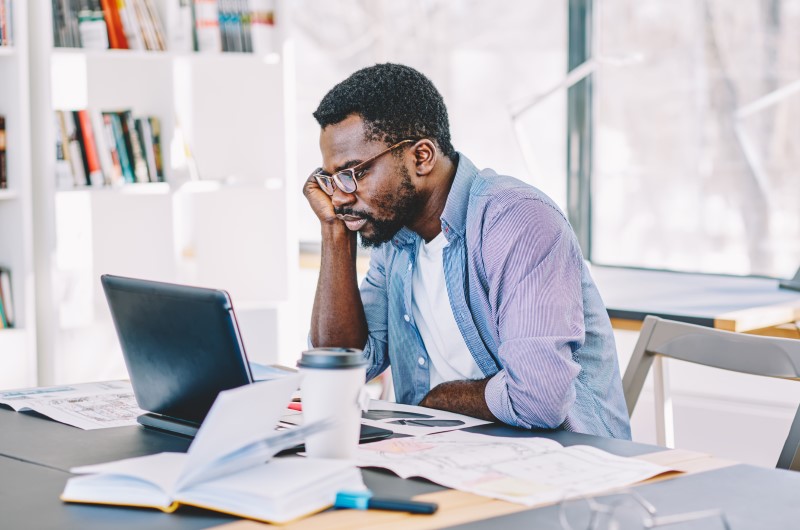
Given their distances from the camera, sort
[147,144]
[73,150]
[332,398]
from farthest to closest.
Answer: [147,144], [73,150], [332,398]

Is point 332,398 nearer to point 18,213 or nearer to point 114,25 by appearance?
point 18,213

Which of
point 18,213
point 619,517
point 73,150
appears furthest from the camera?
point 73,150

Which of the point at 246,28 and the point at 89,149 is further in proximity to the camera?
the point at 246,28

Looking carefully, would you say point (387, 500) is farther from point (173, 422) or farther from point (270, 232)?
point (270, 232)

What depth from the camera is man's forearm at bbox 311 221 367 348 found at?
2.13 m

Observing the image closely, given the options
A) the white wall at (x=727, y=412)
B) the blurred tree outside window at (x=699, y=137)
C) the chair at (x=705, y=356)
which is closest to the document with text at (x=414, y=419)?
the chair at (x=705, y=356)

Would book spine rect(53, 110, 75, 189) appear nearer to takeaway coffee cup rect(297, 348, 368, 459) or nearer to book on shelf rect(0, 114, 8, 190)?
book on shelf rect(0, 114, 8, 190)

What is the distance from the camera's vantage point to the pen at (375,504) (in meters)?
1.21

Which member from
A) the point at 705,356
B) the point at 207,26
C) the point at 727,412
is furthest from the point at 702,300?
the point at 207,26

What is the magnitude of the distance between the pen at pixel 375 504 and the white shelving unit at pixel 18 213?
2.20 metres

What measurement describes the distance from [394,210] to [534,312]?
1.28 ft

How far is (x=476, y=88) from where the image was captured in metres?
4.34

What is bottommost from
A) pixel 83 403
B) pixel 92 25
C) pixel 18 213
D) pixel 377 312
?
pixel 83 403

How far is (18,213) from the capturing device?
3.18m
